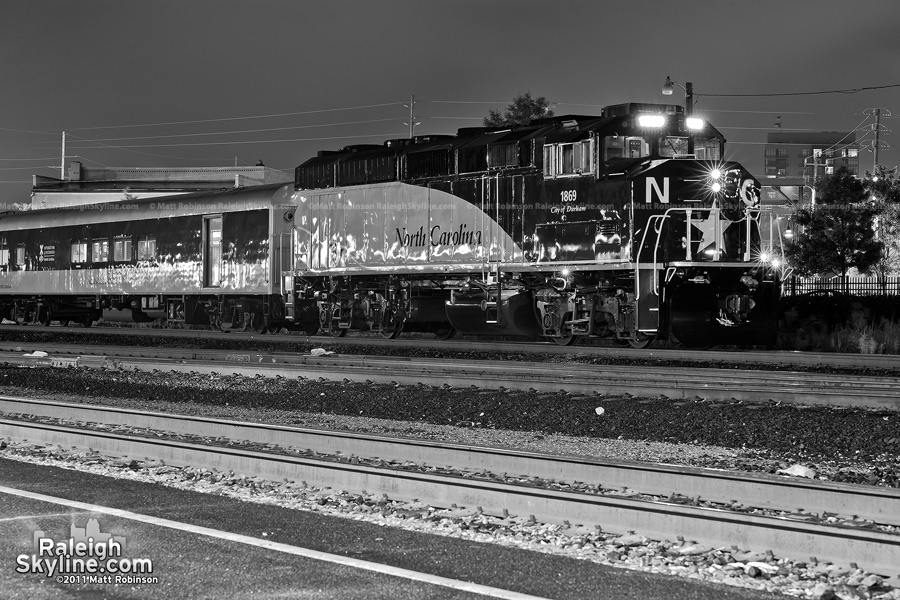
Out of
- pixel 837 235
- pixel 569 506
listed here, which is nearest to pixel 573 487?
pixel 569 506

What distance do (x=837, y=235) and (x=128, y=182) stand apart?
47.6 metres

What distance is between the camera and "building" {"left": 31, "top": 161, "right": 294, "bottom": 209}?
203 feet

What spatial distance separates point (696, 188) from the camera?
1590 centimetres

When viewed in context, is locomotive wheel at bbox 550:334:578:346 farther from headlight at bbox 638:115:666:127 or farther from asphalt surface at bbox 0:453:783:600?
asphalt surface at bbox 0:453:783:600

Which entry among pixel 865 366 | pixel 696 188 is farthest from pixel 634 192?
pixel 865 366

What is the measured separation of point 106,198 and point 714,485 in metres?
59.2

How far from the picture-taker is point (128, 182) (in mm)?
64500

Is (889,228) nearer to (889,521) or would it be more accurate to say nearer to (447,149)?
(447,149)

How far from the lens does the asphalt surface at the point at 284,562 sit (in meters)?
4.75

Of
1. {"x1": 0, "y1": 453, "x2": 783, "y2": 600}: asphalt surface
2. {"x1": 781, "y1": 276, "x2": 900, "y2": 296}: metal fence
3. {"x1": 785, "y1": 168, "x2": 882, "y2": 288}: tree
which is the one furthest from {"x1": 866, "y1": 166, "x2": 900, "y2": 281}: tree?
{"x1": 0, "y1": 453, "x2": 783, "y2": 600}: asphalt surface

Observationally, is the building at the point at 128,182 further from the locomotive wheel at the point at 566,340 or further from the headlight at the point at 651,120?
the headlight at the point at 651,120

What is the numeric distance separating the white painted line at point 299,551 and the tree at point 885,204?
1135 inches

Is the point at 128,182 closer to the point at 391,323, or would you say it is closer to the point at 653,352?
the point at 391,323

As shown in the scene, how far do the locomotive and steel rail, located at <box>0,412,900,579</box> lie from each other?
9.02 m
